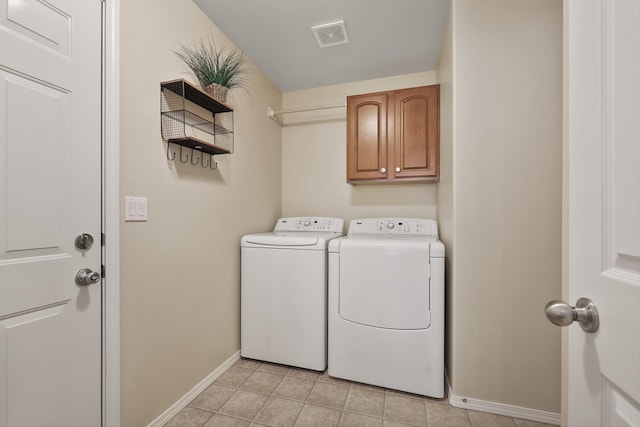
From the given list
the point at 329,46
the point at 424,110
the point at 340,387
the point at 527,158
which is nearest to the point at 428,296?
the point at 340,387

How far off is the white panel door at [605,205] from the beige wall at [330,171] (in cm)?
202

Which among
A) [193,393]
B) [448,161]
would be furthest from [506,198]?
[193,393]

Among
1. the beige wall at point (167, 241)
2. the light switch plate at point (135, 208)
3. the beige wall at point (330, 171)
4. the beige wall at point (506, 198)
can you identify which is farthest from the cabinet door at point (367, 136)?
the light switch plate at point (135, 208)

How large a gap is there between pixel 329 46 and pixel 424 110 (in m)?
0.91

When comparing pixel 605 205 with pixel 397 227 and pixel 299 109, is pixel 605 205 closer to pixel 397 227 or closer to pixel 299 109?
pixel 397 227

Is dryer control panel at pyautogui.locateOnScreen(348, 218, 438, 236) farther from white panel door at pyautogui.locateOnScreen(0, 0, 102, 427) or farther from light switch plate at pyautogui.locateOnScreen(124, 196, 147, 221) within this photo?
white panel door at pyautogui.locateOnScreen(0, 0, 102, 427)

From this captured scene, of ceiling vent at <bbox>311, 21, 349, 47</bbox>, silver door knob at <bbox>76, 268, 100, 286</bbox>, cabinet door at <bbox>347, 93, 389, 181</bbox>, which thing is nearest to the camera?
silver door knob at <bbox>76, 268, 100, 286</bbox>

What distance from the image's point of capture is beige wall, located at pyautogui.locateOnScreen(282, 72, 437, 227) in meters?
2.59

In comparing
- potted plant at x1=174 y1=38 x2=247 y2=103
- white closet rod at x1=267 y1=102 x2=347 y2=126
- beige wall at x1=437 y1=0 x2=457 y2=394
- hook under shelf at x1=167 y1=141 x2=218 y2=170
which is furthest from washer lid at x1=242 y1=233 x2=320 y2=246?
white closet rod at x1=267 y1=102 x2=347 y2=126

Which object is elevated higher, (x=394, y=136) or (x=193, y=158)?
(x=394, y=136)

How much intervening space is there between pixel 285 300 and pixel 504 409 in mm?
1464

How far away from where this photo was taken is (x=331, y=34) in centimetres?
204

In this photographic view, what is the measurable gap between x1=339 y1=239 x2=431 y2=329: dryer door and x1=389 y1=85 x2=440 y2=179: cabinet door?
0.74m

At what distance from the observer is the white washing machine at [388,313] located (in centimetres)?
170
